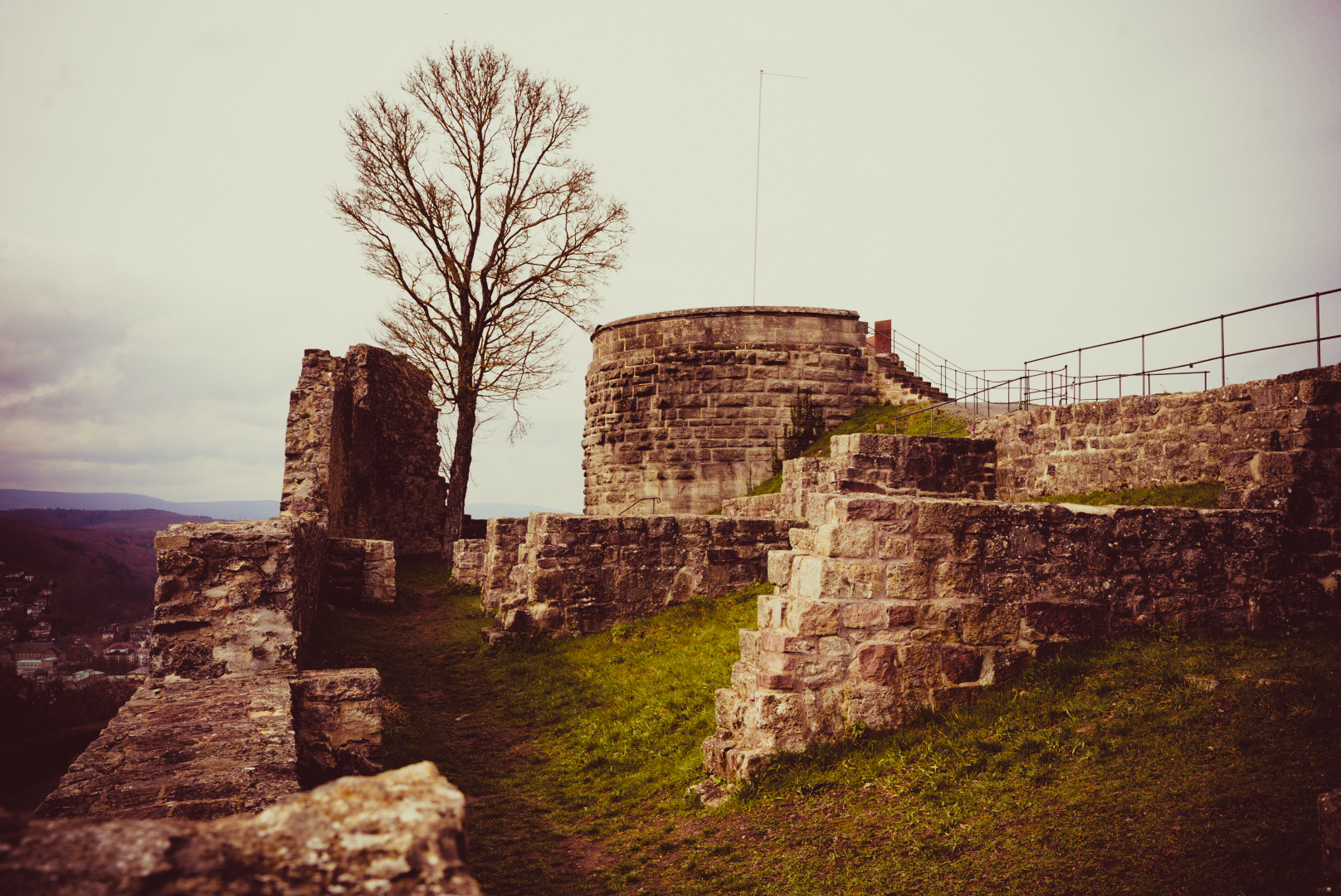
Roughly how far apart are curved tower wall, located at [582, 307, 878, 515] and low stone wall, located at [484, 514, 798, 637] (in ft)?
34.0

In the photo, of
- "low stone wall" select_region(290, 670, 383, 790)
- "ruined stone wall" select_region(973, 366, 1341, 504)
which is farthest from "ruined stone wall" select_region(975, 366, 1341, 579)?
→ "low stone wall" select_region(290, 670, 383, 790)

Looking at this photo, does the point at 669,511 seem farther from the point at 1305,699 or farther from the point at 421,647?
the point at 1305,699

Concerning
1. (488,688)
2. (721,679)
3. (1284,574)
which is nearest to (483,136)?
(488,688)

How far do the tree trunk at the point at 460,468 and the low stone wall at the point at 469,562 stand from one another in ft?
16.1

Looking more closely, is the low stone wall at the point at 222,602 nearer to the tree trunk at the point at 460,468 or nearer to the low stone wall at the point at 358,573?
the low stone wall at the point at 358,573

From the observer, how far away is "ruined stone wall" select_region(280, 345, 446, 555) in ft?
49.4

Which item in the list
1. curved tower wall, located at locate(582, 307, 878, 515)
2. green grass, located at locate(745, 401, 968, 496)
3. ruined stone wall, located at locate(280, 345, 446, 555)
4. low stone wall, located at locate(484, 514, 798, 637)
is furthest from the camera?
curved tower wall, located at locate(582, 307, 878, 515)

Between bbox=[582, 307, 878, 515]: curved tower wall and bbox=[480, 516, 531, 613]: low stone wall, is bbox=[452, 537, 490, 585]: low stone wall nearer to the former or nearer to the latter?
bbox=[480, 516, 531, 613]: low stone wall

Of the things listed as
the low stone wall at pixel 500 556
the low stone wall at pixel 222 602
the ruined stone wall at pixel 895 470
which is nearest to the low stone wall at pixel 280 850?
the low stone wall at pixel 222 602

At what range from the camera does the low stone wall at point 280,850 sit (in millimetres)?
1200

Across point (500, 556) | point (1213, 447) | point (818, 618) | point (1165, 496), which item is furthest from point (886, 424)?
point (818, 618)

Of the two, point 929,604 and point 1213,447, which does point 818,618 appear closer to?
point 929,604

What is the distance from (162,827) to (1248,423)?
1079 centimetres

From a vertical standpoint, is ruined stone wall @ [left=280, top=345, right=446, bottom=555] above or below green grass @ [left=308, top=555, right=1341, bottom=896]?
above
